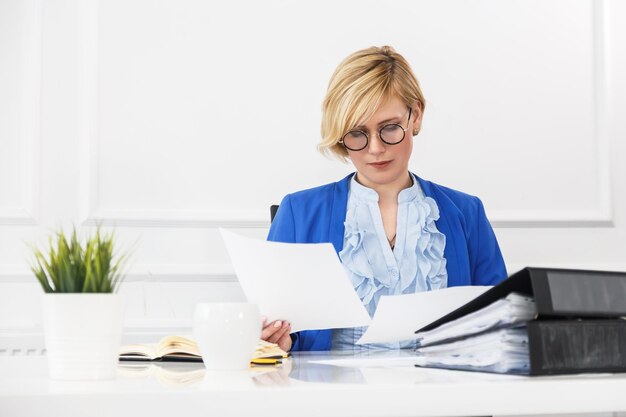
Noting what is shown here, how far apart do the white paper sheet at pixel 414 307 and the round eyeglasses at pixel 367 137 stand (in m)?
0.73

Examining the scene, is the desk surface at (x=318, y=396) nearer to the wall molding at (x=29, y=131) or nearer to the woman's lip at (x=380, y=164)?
the woman's lip at (x=380, y=164)

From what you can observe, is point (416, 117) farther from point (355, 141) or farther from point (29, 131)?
point (29, 131)

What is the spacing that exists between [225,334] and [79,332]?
0.21 meters

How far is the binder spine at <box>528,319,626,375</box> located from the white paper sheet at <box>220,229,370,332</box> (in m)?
0.51

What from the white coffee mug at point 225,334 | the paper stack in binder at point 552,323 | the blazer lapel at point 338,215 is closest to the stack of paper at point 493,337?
the paper stack in binder at point 552,323

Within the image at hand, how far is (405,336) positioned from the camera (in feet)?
4.15

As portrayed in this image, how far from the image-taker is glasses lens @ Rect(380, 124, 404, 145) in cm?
190

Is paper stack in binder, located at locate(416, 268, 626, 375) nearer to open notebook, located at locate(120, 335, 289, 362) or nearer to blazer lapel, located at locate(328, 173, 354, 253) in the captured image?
open notebook, located at locate(120, 335, 289, 362)

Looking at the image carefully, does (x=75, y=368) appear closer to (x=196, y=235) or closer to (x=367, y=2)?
(x=196, y=235)

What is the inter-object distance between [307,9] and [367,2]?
185mm

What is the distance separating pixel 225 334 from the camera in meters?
0.95

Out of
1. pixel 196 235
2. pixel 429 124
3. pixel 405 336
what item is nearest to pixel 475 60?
pixel 429 124

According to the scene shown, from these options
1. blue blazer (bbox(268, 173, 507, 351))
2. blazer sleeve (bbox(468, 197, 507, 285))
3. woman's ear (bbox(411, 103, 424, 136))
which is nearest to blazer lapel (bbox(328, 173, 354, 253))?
blue blazer (bbox(268, 173, 507, 351))

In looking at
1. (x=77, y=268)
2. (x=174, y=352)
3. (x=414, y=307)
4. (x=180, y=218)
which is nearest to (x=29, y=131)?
(x=180, y=218)
